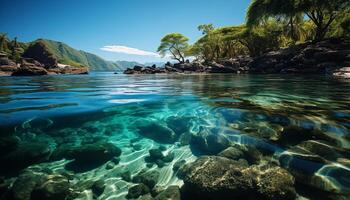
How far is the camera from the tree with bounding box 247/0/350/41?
28.5m

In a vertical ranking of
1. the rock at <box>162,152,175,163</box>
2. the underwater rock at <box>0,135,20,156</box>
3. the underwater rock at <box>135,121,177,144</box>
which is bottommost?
the rock at <box>162,152,175,163</box>

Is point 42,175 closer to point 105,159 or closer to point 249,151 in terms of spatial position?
point 105,159

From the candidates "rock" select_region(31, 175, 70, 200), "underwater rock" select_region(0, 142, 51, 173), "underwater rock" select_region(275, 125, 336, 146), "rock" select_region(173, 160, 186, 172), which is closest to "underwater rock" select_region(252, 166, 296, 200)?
"underwater rock" select_region(275, 125, 336, 146)

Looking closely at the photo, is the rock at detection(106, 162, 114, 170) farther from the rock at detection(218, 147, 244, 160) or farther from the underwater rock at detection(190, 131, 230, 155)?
the rock at detection(218, 147, 244, 160)

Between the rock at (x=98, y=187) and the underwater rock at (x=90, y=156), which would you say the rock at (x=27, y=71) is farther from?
the rock at (x=98, y=187)

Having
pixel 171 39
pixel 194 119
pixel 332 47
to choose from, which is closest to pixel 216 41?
pixel 171 39

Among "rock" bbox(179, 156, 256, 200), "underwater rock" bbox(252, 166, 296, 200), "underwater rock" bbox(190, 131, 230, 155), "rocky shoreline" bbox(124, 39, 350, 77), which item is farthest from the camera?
"rocky shoreline" bbox(124, 39, 350, 77)

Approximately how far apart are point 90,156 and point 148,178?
1.44m

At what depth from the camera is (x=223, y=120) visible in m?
5.97

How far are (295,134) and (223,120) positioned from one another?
179 centimetres

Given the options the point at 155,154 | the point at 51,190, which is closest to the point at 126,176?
the point at 155,154

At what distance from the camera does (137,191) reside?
3.75 metres

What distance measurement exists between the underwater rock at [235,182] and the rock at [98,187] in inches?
56.7

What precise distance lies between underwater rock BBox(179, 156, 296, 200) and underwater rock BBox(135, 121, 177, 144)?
63.8 inches
